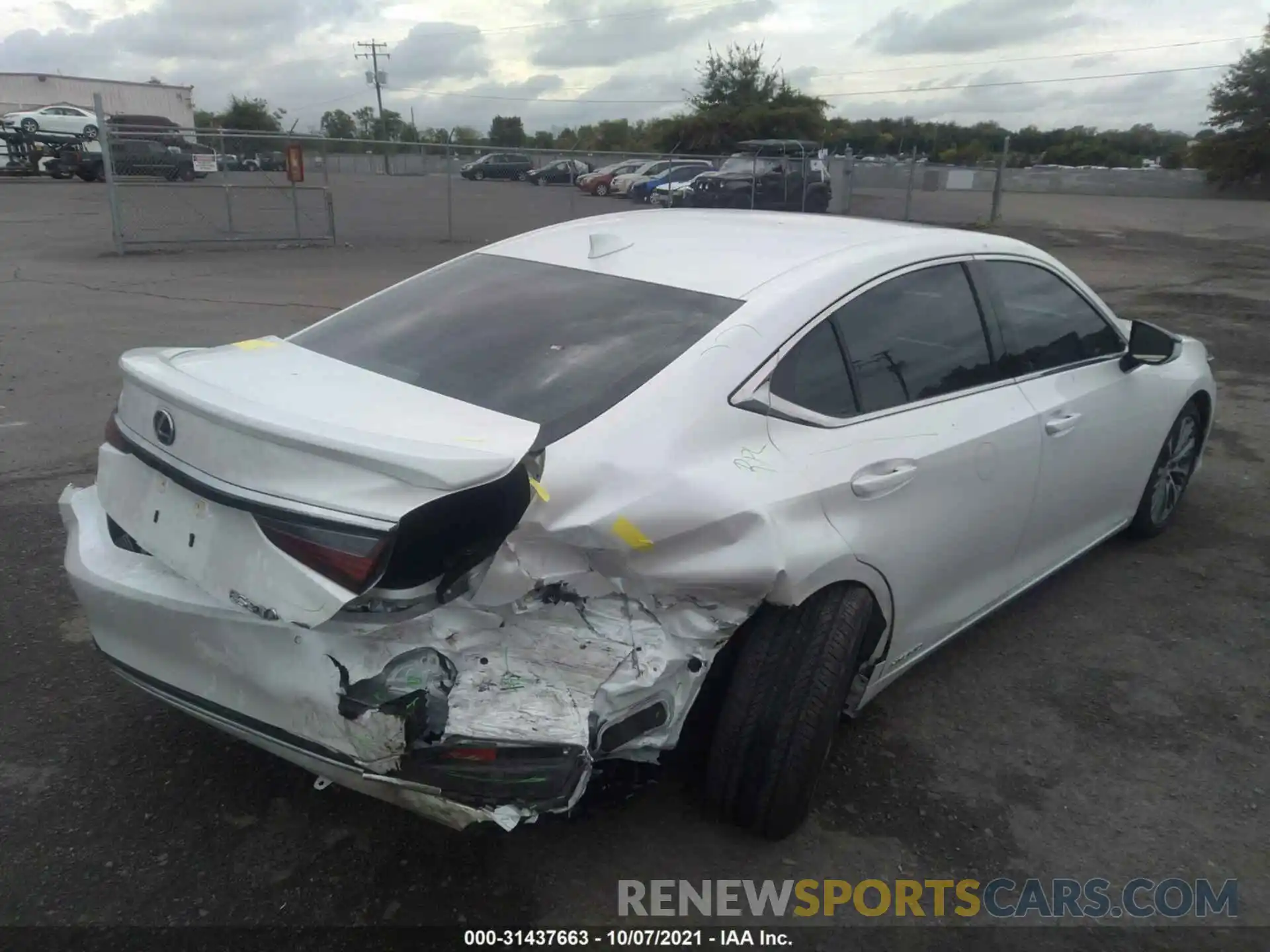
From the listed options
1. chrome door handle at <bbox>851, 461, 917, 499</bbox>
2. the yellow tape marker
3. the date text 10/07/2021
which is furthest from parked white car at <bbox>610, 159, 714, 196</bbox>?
the date text 10/07/2021

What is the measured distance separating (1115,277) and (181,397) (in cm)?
1583

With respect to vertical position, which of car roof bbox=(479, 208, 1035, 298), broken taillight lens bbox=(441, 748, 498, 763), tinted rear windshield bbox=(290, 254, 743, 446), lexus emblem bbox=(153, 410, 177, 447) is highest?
car roof bbox=(479, 208, 1035, 298)

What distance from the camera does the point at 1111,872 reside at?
259 centimetres

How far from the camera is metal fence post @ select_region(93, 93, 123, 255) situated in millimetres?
13320

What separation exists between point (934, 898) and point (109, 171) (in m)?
14.9

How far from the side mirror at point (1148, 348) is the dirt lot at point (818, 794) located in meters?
1.00

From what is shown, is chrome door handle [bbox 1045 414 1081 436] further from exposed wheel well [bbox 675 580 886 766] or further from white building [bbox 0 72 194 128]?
white building [bbox 0 72 194 128]

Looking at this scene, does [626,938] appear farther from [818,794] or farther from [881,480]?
[881,480]

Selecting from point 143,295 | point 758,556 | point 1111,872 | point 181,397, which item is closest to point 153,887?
point 181,397

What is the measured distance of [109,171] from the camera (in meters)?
13.7

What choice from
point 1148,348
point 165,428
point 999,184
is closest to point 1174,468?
point 1148,348

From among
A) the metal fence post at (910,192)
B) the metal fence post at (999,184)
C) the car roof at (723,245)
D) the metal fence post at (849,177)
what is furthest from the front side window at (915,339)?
the metal fence post at (999,184)

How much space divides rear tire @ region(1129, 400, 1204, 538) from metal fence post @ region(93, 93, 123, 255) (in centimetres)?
1341

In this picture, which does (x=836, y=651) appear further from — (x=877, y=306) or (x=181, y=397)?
(x=181, y=397)
